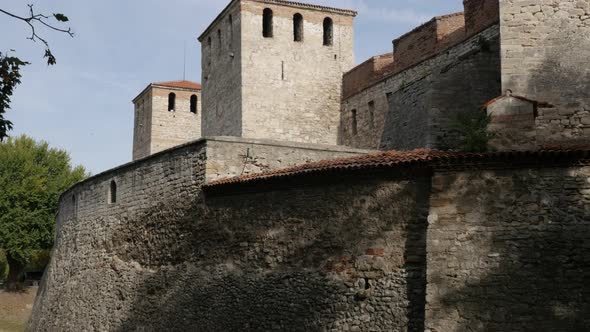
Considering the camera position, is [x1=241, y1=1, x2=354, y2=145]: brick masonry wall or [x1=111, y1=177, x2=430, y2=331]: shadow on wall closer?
[x1=111, y1=177, x2=430, y2=331]: shadow on wall

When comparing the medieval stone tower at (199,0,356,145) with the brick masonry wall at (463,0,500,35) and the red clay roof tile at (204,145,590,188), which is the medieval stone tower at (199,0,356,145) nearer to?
the brick masonry wall at (463,0,500,35)

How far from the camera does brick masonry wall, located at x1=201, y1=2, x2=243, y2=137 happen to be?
24.8m

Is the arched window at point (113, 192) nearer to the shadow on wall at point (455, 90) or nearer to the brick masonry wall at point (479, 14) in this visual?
the shadow on wall at point (455, 90)

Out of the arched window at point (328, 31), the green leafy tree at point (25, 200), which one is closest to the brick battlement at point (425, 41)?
the arched window at point (328, 31)

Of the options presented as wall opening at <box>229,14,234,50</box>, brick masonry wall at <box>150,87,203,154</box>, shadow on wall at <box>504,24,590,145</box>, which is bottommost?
shadow on wall at <box>504,24,590,145</box>

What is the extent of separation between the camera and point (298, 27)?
25922 mm

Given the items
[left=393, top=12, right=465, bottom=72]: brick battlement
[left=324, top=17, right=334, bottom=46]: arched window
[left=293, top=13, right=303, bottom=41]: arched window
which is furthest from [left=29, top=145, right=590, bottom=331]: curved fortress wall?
[left=324, top=17, right=334, bottom=46]: arched window

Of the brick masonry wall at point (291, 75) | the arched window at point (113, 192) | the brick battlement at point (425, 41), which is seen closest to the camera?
the arched window at point (113, 192)

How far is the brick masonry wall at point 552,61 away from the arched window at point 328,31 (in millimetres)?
14398

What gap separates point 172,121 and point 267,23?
44.7ft

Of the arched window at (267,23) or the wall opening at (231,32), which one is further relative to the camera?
the wall opening at (231,32)

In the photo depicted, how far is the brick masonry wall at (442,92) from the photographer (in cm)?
1514

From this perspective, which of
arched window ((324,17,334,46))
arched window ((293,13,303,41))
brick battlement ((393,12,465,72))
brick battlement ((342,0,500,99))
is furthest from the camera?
arched window ((324,17,334,46))

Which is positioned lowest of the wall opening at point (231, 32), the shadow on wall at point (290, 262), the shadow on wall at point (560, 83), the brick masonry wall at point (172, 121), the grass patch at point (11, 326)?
the grass patch at point (11, 326)
